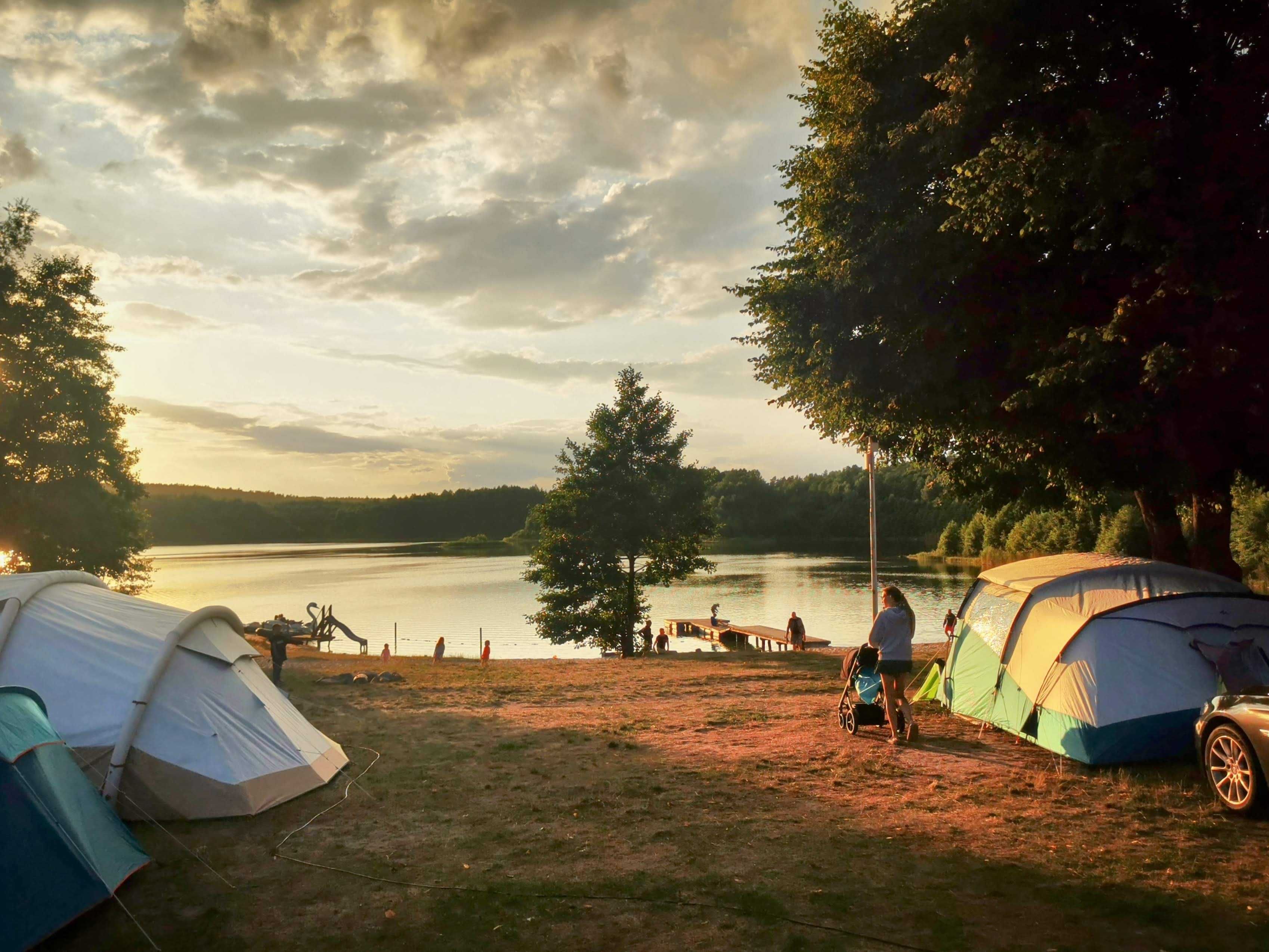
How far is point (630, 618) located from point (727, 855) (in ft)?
84.7

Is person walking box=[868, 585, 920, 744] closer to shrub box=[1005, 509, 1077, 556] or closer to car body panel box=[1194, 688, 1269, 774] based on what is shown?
car body panel box=[1194, 688, 1269, 774]

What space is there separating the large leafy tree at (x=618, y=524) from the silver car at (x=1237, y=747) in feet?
80.3

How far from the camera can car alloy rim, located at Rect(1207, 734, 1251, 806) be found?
7.17 meters

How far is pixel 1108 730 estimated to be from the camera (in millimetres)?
8703

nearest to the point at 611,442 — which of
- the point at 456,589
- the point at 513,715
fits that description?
the point at 513,715

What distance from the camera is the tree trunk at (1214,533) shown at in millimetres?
12500

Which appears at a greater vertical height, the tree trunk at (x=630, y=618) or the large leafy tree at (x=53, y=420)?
the large leafy tree at (x=53, y=420)

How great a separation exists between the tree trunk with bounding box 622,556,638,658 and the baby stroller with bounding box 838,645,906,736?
21055 mm

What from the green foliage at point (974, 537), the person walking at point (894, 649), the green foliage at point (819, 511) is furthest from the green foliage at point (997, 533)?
the person walking at point (894, 649)

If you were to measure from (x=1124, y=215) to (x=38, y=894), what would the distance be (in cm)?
1225

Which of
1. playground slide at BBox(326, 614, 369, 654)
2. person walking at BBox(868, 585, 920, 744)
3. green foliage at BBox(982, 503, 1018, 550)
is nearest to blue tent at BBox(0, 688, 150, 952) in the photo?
person walking at BBox(868, 585, 920, 744)

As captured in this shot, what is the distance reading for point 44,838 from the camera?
5.51 meters

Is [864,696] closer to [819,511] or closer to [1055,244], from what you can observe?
[1055,244]

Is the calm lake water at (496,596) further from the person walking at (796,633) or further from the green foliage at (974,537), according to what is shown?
the green foliage at (974,537)
